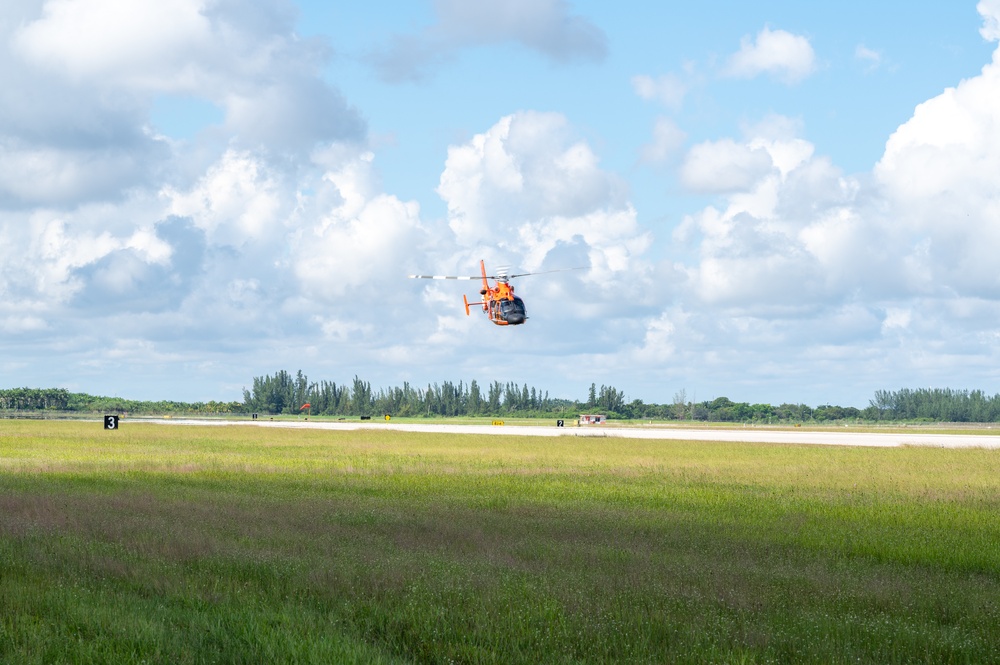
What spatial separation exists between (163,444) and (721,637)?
2277 inches

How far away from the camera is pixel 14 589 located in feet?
43.3

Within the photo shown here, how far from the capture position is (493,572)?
48.5ft

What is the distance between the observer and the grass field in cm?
1089

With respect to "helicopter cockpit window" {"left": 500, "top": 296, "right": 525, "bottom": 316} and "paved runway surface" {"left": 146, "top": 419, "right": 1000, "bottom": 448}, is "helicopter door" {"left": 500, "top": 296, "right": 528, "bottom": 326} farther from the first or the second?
"paved runway surface" {"left": 146, "top": 419, "right": 1000, "bottom": 448}

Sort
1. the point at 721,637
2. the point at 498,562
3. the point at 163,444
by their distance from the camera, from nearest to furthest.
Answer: the point at 721,637
the point at 498,562
the point at 163,444

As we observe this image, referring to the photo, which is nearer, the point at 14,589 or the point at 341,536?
the point at 14,589

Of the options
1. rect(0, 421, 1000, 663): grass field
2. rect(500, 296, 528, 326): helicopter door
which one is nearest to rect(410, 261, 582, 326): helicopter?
rect(500, 296, 528, 326): helicopter door

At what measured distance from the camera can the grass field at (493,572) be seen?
35.7ft

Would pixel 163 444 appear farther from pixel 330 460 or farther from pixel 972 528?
pixel 972 528

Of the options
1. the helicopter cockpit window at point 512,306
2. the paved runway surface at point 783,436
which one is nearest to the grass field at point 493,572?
the helicopter cockpit window at point 512,306

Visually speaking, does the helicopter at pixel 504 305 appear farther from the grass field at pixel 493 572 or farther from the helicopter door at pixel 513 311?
the grass field at pixel 493 572

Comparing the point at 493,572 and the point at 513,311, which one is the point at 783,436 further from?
the point at 493,572

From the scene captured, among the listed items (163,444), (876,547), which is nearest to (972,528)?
(876,547)

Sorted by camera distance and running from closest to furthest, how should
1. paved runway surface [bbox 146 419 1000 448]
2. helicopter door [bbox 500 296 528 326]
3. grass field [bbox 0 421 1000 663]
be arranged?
grass field [bbox 0 421 1000 663] < helicopter door [bbox 500 296 528 326] < paved runway surface [bbox 146 419 1000 448]
